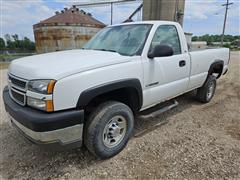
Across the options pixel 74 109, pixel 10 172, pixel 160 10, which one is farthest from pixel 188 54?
pixel 160 10

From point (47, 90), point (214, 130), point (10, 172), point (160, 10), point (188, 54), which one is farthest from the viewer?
point (160, 10)

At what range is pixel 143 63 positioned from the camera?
266cm

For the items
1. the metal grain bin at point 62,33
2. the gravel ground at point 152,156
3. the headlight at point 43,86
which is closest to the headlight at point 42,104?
the headlight at point 43,86

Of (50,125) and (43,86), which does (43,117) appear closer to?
(50,125)

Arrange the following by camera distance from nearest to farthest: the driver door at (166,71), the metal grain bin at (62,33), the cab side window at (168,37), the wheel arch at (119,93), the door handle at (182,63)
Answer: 1. the wheel arch at (119,93)
2. the driver door at (166,71)
3. the cab side window at (168,37)
4. the door handle at (182,63)
5. the metal grain bin at (62,33)

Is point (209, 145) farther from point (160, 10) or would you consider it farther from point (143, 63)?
point (160, 10)

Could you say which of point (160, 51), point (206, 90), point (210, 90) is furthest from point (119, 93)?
point (210, 90)

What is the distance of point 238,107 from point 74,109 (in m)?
4.22

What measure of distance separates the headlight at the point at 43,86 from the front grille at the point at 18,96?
0.79ft

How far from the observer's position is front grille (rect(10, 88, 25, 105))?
83.1 inches

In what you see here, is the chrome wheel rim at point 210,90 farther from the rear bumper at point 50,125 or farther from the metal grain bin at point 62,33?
the metal grain bin at point 62,33

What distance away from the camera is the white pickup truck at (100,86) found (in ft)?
6.31

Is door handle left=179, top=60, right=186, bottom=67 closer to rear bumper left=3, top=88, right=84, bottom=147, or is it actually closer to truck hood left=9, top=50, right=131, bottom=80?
truck hood left=9, top=50, right=131, bottom=80

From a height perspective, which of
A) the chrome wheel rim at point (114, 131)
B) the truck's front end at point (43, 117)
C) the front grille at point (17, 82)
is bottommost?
the chrome wheel rim at point (114, 131)
